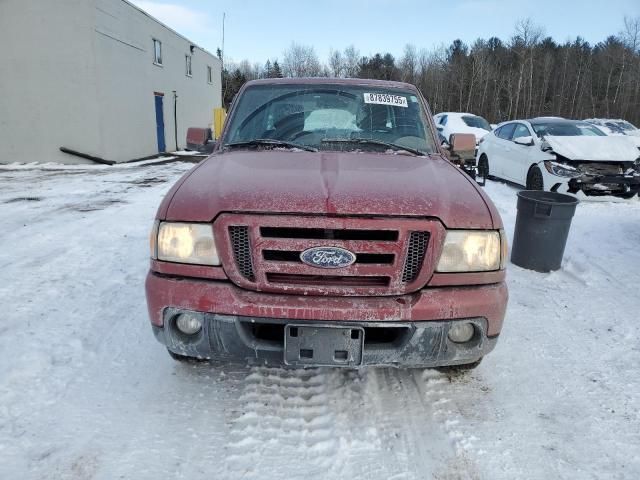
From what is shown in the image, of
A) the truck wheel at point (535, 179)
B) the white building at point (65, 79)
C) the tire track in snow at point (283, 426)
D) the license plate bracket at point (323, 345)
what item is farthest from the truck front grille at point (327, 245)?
the white building at point (65, 79)

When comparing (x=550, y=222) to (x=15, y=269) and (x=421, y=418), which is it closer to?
(x=421, y=418)

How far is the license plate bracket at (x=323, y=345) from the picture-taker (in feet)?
6.88

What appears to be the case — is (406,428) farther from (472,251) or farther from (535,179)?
(535,179)

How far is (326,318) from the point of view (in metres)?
2.08

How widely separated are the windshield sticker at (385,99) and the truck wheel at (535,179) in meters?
6.39

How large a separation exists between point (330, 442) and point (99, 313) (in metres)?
2.32

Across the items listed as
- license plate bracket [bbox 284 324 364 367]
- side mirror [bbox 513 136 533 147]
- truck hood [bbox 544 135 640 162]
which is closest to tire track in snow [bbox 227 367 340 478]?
license plate bracket [bbox 284 324 364 367]

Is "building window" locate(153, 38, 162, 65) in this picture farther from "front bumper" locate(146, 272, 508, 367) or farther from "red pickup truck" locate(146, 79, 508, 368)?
"front bumper" locate(146, 272, 508, 367)

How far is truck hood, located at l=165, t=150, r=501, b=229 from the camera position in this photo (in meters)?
2.16

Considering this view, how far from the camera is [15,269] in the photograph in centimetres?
462

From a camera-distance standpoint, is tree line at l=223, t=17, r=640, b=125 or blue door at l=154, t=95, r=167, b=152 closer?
blue door at l=154, t=95, r=167, b=152

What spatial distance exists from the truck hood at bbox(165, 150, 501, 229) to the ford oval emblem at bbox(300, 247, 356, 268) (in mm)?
175

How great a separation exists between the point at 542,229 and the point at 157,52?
64.6 feet

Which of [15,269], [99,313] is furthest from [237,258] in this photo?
[15,269]
